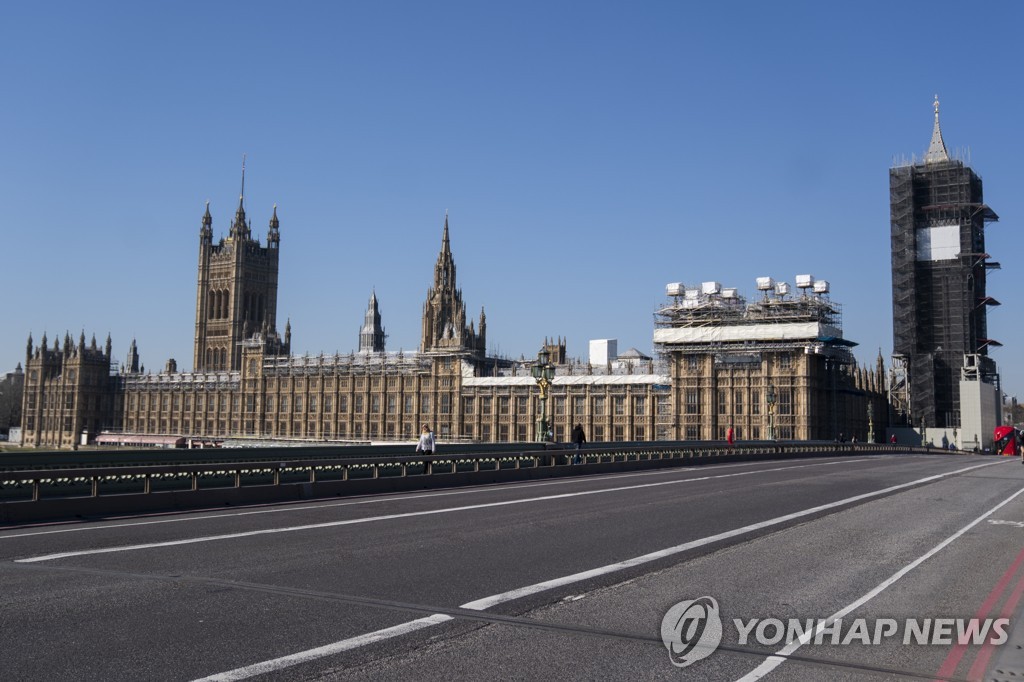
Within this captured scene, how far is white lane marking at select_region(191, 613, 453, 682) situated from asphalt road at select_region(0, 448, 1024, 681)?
26 mm

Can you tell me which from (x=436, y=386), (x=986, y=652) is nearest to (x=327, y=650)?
(x=986, y=652)

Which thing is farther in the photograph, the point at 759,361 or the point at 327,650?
the point at 759,361

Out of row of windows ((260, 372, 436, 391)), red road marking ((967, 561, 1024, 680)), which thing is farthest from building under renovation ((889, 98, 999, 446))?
red road marking ((967, 561, 1024, 680))

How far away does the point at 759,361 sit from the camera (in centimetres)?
8219

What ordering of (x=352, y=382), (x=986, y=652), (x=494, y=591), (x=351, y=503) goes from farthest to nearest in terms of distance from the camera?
(x=352, y=382)
(x=351, y=503)
(x=494, y=591)
(x=986, y=652)

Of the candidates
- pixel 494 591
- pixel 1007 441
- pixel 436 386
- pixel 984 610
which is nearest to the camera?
pixel 984 610

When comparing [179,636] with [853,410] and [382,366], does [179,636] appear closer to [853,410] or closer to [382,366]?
[853,410]

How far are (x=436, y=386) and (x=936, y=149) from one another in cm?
6379

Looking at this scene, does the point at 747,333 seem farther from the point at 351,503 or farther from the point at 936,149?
the point at 351,503

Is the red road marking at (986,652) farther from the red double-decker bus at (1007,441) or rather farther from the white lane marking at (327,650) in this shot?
the red double-decker bus at (1007,441)

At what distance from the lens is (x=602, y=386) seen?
90.3 meters

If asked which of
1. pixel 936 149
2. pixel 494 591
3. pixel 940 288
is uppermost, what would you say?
pixel 936 149

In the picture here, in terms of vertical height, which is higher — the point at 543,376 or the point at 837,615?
the point at 543,376

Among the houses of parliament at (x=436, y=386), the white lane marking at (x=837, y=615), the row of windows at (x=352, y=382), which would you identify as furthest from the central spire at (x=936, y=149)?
the white lane marking at (x=837, y=615)
